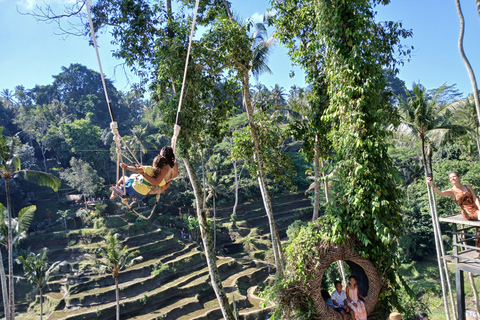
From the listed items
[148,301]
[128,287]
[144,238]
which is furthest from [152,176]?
[144,238]

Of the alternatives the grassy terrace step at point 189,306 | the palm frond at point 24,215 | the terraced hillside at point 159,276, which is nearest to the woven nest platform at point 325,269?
the palm frond at point 24,215

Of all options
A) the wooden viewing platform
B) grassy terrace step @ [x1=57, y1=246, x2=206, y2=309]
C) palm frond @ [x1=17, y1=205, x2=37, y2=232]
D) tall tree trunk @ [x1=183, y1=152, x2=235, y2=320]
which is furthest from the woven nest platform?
grassy terrace step @ [x1=57, y1=246, x2=206, y2=309]

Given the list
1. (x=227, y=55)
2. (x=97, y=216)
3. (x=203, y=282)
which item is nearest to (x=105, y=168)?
(x=97, y=216)

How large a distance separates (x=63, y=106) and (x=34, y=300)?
1062 inches

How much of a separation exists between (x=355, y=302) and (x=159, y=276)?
1670 centimetres

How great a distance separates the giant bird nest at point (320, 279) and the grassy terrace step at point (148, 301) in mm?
14478

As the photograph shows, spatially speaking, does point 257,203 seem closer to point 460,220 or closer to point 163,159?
point 460,220

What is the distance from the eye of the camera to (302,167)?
101 feet

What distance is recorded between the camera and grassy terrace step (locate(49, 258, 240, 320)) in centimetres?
1629

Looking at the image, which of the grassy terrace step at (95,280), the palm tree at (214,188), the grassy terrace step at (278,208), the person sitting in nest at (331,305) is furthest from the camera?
the grassy terrace step at (278,208)

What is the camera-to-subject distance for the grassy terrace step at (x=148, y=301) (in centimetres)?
1629

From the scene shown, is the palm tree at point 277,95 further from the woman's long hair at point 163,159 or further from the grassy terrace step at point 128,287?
the woman's long hair at point 163,159

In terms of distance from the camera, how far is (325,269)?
4613 mm

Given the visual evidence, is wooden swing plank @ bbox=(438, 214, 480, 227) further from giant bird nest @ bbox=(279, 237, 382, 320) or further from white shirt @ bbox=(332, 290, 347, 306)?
white shirt @ bbox=(332, 290, 347, 306)
